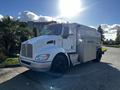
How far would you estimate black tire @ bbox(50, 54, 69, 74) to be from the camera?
8.27 meters

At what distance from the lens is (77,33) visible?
10.1m

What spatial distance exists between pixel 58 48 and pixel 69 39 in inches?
49.4

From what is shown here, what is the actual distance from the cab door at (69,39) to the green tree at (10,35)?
798 centimetres

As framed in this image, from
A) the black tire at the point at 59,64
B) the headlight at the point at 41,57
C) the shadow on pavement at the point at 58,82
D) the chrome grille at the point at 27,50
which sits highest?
the chrome grille at the point at 27,50

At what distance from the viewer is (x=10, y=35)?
53.4ft

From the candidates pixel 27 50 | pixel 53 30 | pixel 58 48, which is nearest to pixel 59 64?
pixel 58 48

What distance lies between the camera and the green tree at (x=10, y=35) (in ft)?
52.7

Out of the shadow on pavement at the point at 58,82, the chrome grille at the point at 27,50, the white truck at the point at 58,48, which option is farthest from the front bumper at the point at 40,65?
the shadow on pavement at the point at 58,82

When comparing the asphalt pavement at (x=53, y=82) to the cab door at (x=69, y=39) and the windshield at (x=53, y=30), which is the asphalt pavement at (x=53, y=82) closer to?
the cab door at (x=69, y=39)

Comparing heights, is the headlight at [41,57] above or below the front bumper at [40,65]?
above

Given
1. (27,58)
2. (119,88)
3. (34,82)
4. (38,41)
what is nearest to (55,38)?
(38,41)

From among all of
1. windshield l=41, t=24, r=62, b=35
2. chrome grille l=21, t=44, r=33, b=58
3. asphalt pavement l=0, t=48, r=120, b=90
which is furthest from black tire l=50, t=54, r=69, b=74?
windshield l=41, t=24, r=62, b=35

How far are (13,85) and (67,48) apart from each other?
11.7ft

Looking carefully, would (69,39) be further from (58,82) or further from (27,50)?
(58,82)
